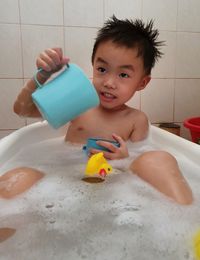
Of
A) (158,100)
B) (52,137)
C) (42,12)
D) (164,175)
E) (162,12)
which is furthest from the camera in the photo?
(158,100)

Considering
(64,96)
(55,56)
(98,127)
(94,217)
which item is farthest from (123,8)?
(94,217)

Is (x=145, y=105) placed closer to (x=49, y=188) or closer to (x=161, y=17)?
(x=161, y=17)

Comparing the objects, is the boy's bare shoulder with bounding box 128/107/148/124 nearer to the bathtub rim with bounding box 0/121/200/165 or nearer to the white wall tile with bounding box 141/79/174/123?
the bathtub rim with bounding box 0/121/200/165

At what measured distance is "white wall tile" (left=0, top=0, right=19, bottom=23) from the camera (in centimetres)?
140

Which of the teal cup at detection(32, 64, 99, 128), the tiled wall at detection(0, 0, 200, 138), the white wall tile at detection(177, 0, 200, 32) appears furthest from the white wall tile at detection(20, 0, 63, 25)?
the teal cup at detection(32, 64, 99, 128)

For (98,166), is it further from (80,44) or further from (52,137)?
(80,44)

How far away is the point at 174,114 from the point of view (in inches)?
68.2

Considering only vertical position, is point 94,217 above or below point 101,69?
below

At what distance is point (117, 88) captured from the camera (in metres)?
1.08

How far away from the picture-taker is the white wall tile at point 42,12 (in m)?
1.42

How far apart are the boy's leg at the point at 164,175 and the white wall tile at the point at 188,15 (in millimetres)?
1000

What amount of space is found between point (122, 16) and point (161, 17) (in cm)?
21

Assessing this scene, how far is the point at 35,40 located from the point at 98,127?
588mm

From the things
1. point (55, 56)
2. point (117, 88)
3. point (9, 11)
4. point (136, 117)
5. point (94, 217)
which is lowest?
point (94, 217)
